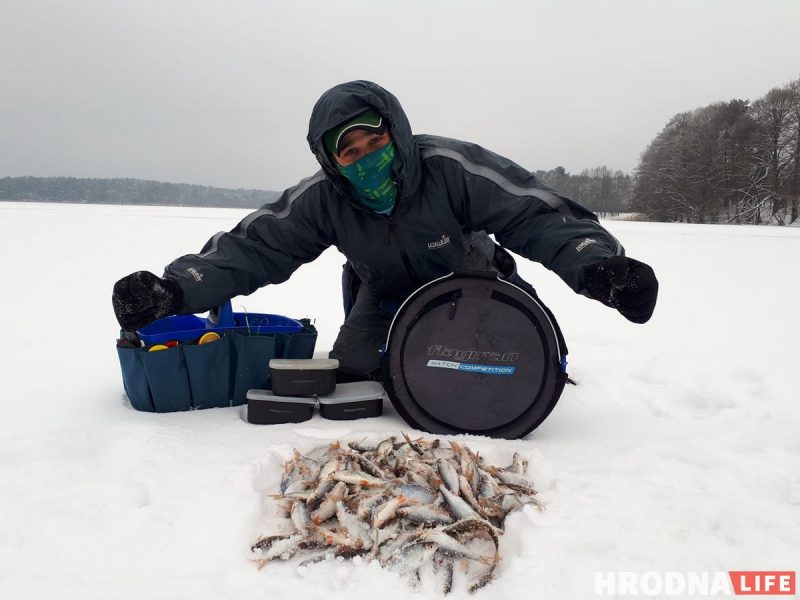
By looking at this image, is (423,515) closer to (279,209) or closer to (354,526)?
(354,526)

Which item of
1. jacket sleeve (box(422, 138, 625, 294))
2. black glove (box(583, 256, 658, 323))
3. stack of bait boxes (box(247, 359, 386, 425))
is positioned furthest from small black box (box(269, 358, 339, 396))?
black glove (box(583, 256, 658, 323))

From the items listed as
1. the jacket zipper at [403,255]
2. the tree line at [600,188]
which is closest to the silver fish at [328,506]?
the jacket zipper at [403,255]

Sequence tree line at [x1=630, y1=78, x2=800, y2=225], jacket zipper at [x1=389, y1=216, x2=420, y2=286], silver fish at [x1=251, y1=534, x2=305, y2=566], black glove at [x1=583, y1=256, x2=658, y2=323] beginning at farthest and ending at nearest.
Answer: tree line at [x1=630, y1=78, x2=800, y2=225]
jacket zipper at [x1=389, y1=216, x2=420, y2=286]
black glove at [x1=583, y1=256, x2=658, y2=323]
silver fish at [x1=251, y1=534, x2=305, y2=566]

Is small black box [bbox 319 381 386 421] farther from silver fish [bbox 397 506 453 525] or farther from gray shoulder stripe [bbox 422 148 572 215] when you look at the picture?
gray shoulder stripe [bbox 422 148 572 215]

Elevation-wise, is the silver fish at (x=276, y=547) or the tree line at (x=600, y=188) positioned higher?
the tree line at (x=600, y=188)

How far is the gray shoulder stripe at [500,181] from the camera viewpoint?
2863 millimetres

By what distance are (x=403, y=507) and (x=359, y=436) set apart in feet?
2.56

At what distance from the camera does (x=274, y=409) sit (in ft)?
9.42

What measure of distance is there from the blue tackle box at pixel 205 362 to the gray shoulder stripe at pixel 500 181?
1.43 metres

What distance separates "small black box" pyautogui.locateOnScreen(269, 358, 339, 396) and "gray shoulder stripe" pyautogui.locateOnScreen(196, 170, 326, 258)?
862 millimetres

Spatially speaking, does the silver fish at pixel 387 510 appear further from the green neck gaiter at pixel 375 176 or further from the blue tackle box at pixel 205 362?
the green neck gaiter at pixel 375 176

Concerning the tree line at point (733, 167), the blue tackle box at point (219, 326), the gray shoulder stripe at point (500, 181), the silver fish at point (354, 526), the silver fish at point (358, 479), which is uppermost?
the tree line at point (733, 167)

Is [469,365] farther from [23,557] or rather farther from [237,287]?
[23,557]

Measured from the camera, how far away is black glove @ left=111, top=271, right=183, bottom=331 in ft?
8.63
